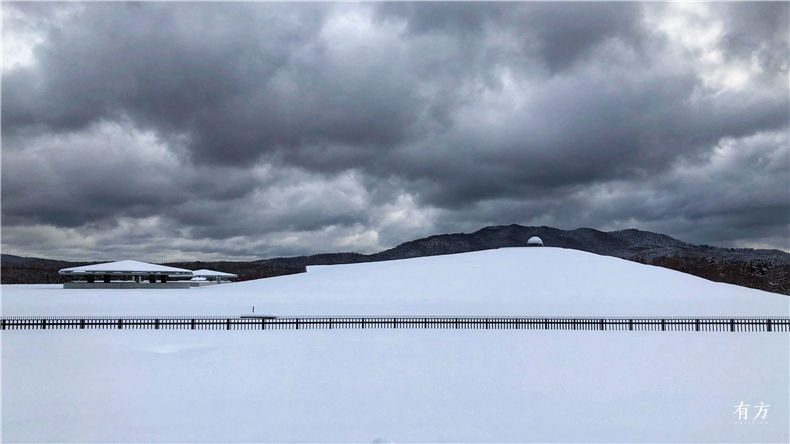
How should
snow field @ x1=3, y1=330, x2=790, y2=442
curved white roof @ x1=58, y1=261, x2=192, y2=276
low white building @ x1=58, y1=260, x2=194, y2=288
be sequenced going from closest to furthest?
snow field @ x1=3, y1=330, x2=790, y2=442
curved white roof @ x1=58, y1=261, x2=192, y2=276
low white building @ x1=58, y1=260, x2=194, y2=288

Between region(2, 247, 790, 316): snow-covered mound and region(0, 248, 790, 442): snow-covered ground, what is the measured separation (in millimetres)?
17181

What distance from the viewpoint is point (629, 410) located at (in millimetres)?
18422

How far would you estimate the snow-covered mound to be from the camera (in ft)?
187

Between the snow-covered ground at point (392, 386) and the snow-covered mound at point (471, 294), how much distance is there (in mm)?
17181

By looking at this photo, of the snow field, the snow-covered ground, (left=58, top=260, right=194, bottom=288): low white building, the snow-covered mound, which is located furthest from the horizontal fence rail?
(left=58, top=260, right=194, bottom=288): low white building

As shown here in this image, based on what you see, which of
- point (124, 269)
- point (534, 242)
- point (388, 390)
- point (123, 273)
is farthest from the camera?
point (534, 242)

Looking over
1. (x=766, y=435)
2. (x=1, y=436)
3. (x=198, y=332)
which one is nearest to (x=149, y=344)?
(x=198, y=332)

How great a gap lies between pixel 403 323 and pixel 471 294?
101ft

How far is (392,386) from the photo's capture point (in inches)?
855

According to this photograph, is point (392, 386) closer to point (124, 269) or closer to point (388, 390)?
point (388, 390)

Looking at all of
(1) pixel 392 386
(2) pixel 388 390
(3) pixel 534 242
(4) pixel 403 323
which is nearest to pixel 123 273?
(4) pixel 403 323

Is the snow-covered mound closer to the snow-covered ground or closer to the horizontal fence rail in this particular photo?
the horizontal fence rail

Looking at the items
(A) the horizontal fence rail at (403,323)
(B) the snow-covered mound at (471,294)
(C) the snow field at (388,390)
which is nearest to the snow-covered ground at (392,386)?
(C) the snow field at (388,390)

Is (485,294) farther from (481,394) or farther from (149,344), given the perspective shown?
(481,394)
